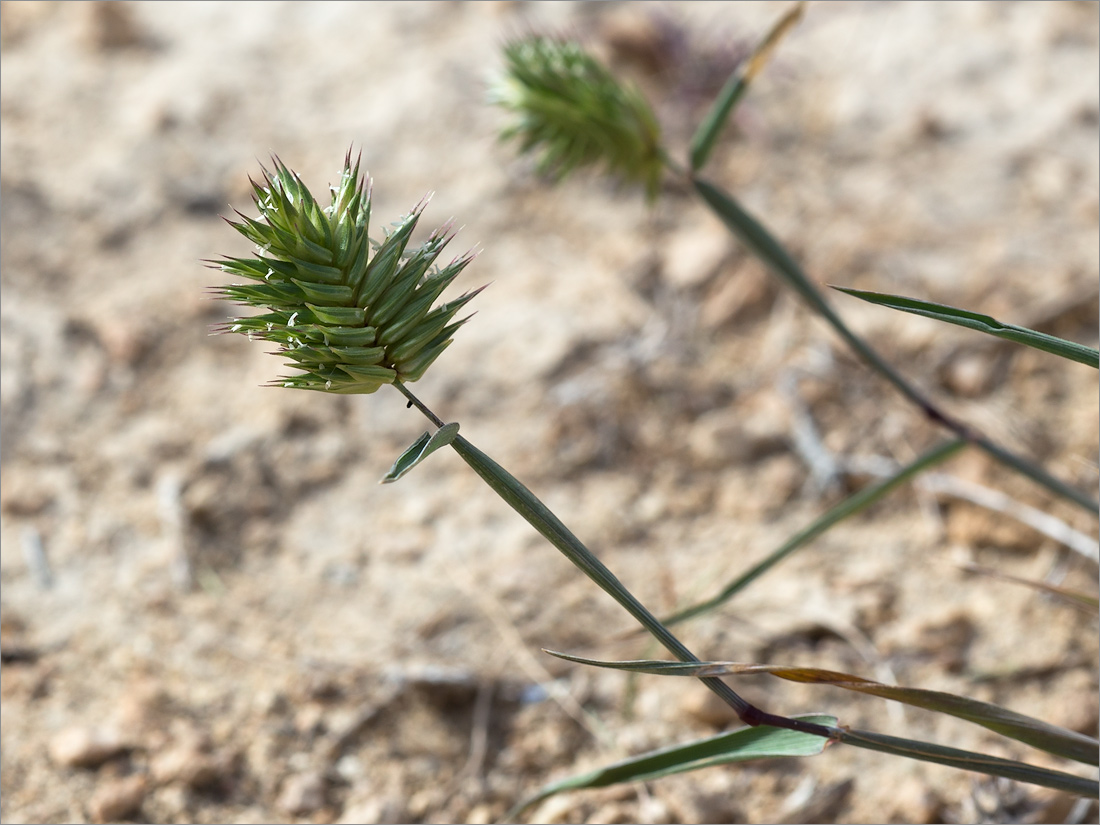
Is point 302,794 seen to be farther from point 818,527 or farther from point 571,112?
point 571,112

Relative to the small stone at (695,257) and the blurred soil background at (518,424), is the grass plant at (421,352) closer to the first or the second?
the blurred soil background at (518,424)

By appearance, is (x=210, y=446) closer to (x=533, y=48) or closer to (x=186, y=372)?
(x=186, y=372)

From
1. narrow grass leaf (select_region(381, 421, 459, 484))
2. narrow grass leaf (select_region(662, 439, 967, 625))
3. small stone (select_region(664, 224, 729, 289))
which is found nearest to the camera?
narrow grass leaf (select_region(381, 421, 459, 484))

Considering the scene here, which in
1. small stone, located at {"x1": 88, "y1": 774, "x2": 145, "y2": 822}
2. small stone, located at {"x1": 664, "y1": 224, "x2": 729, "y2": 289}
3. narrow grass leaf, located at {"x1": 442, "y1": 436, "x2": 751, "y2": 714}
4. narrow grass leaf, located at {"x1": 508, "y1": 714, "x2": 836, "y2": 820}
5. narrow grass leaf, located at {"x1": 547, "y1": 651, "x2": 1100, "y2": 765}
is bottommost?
small stone, located at {"x1": 88, "y1": 774, "x2": 145, "y2": 822}

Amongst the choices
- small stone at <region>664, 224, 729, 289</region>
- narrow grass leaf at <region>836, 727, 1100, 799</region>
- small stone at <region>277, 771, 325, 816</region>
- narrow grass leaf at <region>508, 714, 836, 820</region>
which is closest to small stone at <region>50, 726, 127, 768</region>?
small stone at <region>277, 771, 325, 816</region>

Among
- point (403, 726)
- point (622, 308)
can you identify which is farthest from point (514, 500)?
point (622, 308)

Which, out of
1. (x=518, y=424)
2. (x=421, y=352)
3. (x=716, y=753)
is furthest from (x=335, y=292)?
(x=518, y=424)

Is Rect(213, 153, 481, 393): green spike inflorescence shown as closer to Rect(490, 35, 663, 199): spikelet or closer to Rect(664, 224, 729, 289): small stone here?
Rect(490, 35, 663, 199): spikelet
